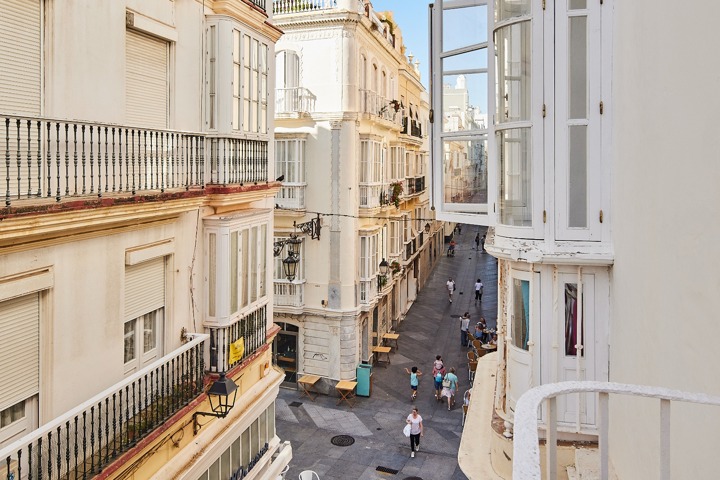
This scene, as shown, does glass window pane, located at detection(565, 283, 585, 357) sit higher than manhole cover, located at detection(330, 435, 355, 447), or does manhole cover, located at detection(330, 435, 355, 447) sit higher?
glass window pane, located at detection(565, 283, 585, 357)

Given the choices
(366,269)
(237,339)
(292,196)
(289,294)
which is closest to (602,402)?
(237,339)

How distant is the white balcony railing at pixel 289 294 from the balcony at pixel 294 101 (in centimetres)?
662

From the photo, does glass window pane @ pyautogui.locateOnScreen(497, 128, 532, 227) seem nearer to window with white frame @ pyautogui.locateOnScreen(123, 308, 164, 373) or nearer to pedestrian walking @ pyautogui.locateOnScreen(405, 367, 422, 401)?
window with white frame @ pyautogui.locateOnScreen(123, 308, 164, 373)

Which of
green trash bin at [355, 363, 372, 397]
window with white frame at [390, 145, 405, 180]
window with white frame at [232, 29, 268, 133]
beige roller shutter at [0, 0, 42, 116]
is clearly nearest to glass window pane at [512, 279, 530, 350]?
window with white frame at [232, 29, 268, 133]

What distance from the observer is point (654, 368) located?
474 cm

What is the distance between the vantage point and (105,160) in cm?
700

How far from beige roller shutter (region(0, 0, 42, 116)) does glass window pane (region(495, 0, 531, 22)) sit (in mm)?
5677

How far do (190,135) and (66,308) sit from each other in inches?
128

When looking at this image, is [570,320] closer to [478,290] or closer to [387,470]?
[387,470]

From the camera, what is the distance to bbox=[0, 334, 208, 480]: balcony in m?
6.11

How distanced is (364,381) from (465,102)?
609 inches

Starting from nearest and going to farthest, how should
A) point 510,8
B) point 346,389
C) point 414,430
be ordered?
point 510,8, point 414,430, point 346,389

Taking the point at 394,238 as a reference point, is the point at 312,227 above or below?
above

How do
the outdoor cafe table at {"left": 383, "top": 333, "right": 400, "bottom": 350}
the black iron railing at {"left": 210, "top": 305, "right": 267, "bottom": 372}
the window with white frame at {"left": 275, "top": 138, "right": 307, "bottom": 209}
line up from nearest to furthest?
the black iron railing at {"left": 210, "top": 305, "right": 267, "bottom": 372} < the window with white frame at {"left": 275, "top": 138, "right": 307, "bottom": 209} < the outdoor cafe table at {"left": 383, "top": 333, "right": 400, "bottom": 350}
